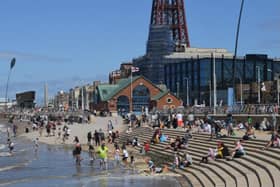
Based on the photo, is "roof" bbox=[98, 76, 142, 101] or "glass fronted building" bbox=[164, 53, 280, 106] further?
"glass fronted building" bbox=[164, 53, 280, 106]

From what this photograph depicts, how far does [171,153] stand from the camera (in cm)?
3036

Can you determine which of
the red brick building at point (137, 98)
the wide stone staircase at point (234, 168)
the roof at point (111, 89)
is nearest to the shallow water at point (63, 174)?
the wide stone staircase at point (234, 168)

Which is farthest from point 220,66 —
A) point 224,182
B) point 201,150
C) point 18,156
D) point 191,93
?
point 224,182

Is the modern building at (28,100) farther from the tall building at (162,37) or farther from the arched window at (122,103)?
the arched window at (122,103)

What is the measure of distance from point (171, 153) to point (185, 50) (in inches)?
4109

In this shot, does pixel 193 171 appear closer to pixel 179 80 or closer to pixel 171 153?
pixel 171 153

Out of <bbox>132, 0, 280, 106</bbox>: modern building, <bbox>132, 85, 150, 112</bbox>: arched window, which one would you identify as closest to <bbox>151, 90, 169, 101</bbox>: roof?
<bbox>132, 85, 150, 112</bbox>: arched window

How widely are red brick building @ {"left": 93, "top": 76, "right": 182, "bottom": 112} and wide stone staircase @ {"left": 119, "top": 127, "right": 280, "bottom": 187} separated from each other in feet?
178

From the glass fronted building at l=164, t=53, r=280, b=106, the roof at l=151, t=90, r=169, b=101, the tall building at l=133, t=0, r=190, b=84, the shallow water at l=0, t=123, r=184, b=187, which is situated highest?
the tall building at l=133, t=0, r=190, b=84

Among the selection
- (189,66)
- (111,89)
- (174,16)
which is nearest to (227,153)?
(111,89)

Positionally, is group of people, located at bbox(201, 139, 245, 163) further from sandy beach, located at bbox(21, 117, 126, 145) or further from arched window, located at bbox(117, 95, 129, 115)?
arched window, located at bbox(117, 95, 129, 115)

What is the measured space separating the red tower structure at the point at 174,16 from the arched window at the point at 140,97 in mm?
56564

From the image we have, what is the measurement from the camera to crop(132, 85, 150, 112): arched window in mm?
87250

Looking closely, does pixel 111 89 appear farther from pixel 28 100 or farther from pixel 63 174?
pixel 63 174
